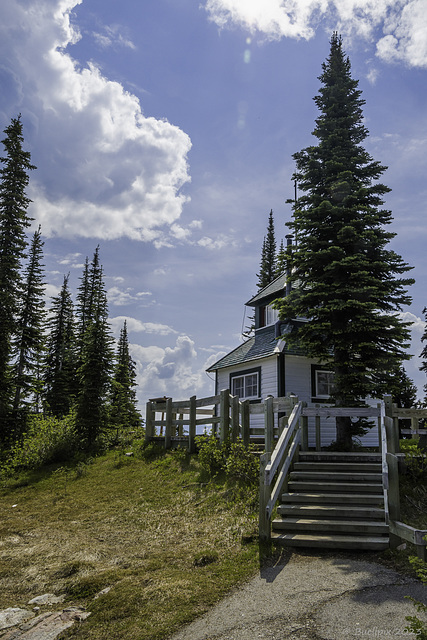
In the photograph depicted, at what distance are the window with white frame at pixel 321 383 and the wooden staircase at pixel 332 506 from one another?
25.7 ft

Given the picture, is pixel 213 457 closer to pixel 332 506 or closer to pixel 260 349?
pixel 332 506

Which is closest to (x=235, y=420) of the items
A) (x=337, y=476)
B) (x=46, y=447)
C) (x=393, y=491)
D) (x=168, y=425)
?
(x=337, y=476)

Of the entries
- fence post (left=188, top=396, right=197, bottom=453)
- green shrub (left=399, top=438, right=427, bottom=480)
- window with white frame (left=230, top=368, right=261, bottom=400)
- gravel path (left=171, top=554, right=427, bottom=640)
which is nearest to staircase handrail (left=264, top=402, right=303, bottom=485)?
gravel path (left=171, top=554, right=427, bottom=640)

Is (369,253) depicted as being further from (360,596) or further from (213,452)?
(360,596)

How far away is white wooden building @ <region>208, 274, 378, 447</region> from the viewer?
1852cm

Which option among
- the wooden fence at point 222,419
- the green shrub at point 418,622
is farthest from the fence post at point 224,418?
the green shrub at point 418,622

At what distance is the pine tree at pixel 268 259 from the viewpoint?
1933 inches

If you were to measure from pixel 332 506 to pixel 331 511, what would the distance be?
0.39 metres

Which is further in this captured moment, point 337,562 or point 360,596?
point 337,562

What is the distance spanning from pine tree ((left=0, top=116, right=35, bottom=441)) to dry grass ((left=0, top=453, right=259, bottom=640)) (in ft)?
33.4

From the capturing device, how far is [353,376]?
13.8 metres

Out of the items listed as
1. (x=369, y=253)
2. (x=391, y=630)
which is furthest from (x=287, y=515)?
(x=369, y=253)

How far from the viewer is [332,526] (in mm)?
8094

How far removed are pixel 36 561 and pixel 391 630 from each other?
235 inches
